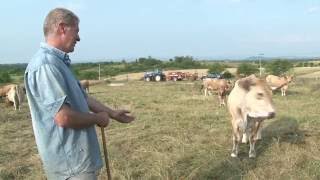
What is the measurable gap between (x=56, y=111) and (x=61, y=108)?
5 cm

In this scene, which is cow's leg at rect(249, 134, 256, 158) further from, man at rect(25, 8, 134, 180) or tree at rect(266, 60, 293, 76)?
tree at rect(266, 60, 293, 76)

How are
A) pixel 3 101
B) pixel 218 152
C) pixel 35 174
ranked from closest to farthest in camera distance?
pixel 35 174 < pixel 218 152 < pixel 3 101

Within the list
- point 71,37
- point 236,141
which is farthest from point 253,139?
point 71,37

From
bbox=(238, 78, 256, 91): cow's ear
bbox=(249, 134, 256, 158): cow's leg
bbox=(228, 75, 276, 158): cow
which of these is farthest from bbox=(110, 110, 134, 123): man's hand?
bbox=(238, 78, 256, 91): cow's ear

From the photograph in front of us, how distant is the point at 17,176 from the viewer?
821 centimetres

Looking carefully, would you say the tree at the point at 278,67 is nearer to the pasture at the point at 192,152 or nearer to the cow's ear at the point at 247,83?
the pasture at the point at 192,152

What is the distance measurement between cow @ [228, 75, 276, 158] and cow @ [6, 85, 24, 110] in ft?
46.0

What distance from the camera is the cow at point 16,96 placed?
2231 cm

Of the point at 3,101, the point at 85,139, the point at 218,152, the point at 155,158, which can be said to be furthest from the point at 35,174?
the point at 3,101

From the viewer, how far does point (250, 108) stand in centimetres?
920

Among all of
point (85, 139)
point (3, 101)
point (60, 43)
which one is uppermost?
point (60, 43)

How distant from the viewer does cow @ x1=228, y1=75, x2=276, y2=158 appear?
29.7 feet

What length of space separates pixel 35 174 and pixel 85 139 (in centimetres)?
450

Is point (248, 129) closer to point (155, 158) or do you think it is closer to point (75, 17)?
point (155, 158)
